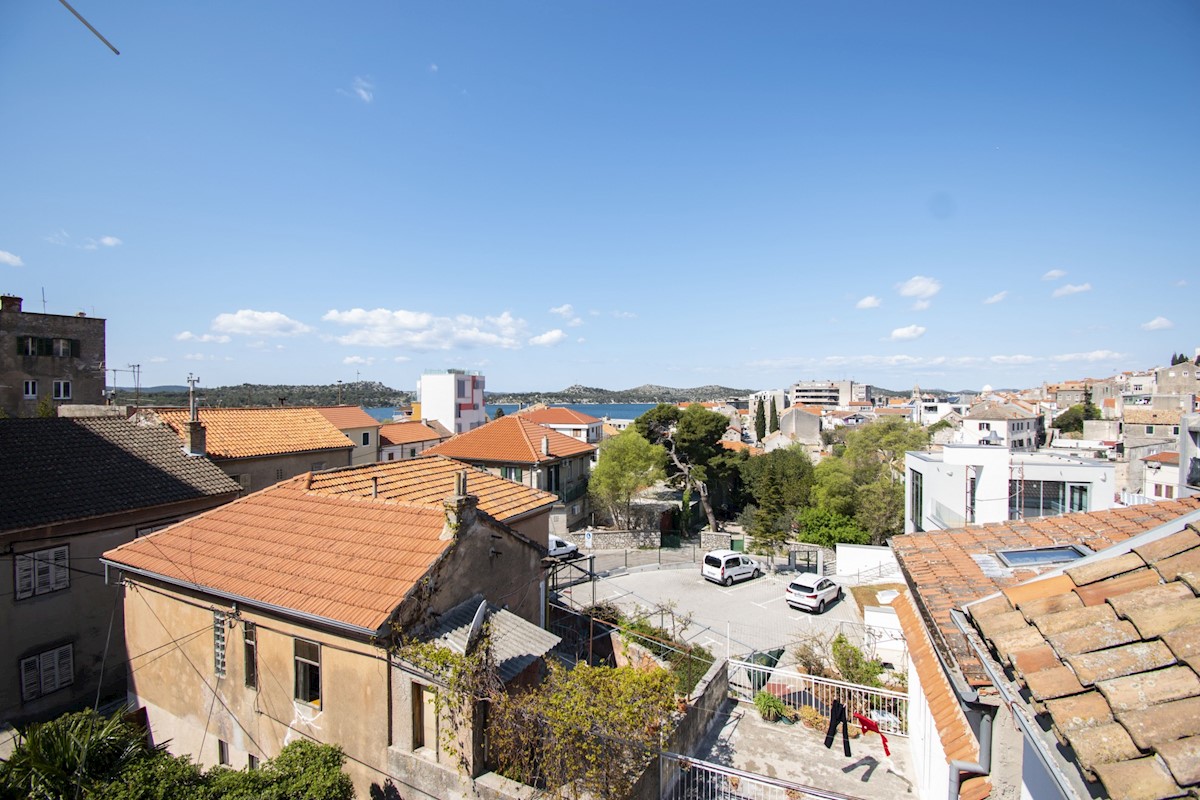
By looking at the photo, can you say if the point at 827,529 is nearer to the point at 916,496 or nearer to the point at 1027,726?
the point at 916,496

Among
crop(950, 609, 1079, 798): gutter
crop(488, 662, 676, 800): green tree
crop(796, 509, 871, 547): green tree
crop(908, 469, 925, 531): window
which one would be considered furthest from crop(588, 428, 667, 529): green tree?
crop(950, 609, 1079, 798): gutter

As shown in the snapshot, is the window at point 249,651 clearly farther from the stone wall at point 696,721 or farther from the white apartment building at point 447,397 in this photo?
the white apartment building at point 447,397

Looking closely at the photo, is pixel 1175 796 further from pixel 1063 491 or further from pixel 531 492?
pixel 1063 491

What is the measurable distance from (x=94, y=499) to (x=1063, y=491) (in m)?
30.4

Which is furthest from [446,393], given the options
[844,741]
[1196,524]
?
[1196,524]

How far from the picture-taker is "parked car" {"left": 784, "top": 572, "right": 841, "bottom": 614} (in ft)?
75.4

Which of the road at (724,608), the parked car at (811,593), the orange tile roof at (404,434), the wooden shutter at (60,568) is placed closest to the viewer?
the wooden shutter at (60,568)

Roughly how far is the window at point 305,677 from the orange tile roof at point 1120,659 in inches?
350

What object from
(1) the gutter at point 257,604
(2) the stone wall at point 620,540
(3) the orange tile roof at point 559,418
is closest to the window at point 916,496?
(2) the stone wall at point 620,540

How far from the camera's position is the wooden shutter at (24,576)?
505 inches

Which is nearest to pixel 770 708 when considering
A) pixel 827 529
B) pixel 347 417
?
pixel 827 529

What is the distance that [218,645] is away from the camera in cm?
983

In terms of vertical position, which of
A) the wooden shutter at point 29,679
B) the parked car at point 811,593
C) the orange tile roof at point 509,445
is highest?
the orange tile roof at point 509,445

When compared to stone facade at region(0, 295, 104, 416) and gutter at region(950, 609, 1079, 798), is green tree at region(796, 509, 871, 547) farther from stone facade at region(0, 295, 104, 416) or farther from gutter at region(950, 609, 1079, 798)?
stone facade at region(0, 295, 104, 416)
